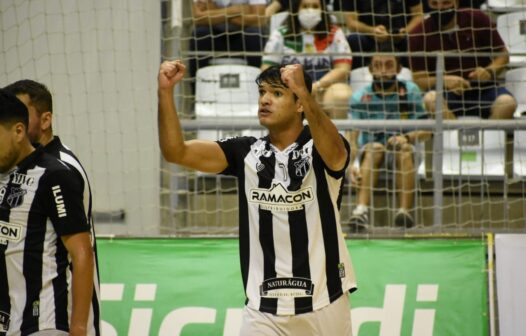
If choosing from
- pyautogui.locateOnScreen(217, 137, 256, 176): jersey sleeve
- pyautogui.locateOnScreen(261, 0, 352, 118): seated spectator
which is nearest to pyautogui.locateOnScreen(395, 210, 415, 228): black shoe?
pyautogui.locateOnScreen(261, 0, 352, 118): seated spectator

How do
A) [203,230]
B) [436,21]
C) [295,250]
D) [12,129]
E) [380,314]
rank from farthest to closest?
[436,21] < [203,230] < [380,314] < [295,250] < [12,129]

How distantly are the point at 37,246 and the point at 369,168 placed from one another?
157 inches

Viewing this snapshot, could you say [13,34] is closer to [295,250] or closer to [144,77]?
[144,77]

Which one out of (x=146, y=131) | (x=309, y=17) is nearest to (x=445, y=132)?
(x=309, y=17)

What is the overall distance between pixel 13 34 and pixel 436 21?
148 inches

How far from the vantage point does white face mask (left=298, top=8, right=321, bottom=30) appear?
8619mm

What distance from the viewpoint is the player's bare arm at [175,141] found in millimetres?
4367

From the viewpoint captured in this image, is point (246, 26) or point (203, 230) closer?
point (203, 230)

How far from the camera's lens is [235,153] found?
4934 mm

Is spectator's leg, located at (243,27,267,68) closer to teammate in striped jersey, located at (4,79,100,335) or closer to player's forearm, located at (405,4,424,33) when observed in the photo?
player's forearm, located at (405,4,424,33)

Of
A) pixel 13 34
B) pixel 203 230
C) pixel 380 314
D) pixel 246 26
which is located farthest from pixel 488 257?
pixel 13 34

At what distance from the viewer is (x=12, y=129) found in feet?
13.7

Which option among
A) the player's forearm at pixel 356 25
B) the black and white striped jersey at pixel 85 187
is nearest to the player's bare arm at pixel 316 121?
the black and white striped jersey at pixel 85 187

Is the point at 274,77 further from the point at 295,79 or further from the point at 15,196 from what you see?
the point at 15,196
